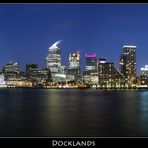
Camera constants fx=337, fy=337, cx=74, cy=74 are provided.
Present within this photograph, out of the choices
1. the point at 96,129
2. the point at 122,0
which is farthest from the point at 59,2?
the point at 96,129

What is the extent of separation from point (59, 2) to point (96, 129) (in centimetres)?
737

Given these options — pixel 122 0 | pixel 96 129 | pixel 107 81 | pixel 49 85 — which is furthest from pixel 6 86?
pixel 122 0

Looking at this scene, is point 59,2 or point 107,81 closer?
point 59,2
